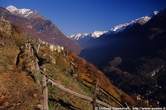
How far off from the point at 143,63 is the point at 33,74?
96.6 metres

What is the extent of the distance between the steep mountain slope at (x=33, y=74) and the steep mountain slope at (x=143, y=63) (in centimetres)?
3452

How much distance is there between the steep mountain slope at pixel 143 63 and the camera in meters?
94.2

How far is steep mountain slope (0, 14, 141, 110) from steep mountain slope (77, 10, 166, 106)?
34.5 m

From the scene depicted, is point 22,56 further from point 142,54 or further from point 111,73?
point 142,54

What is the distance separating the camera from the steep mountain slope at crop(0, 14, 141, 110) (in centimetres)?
2629

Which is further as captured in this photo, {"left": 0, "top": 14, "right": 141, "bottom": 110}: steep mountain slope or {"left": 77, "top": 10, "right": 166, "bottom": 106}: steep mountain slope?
{"left": 77, "top": 10, "right": 166, "bottom": 106}: steep mountain slope

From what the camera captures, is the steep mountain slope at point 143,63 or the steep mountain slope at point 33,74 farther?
the steep mountain slope at point 143,63

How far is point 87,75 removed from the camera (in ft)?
142

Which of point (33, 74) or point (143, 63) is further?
point (143, 63)

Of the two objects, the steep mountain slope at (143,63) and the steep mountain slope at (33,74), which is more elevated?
the steep mountain slope at (143,63)

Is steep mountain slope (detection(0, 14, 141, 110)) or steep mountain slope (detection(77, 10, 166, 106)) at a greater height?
steep mountain slope (detection(77, 10, 166, 106))

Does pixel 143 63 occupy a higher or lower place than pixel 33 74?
higher

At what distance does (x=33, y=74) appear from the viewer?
29.9m

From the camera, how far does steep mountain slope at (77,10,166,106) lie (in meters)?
94.2
